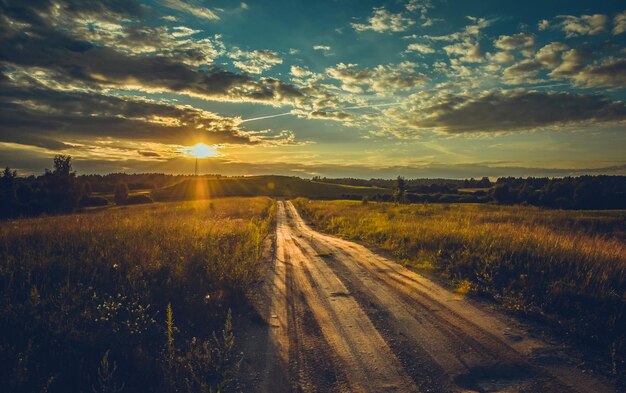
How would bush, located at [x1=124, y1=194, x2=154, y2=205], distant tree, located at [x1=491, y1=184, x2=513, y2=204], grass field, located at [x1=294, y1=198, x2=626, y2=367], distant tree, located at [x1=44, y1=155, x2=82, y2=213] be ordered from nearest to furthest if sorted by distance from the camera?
grass field, located at [x1=294, y1=198, x2=626, y2=367] < distant tree, located at [x1=44, y1=155, x2=82, y2=213] < distant tree, located at [x1=491, y1=184, x2=513, y2=204] < bush, located at [x1=124, y1=194, x2=154, y2=205]

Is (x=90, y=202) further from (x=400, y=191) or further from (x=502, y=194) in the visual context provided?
(x=502, y=194)

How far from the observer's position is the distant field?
322 feet

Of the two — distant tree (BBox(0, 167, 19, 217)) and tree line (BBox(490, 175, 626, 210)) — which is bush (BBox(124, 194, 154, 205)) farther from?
tree line (BBox(490, 175, 626, 210))

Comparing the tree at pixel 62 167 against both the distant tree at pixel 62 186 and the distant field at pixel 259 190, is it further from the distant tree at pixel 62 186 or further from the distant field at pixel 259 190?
the distant field at pixel 259 190

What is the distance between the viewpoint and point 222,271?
8.81 metres

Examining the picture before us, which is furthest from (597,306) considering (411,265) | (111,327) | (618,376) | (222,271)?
(111,327)

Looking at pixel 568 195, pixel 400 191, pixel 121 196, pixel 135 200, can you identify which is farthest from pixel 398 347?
pixel 121 196

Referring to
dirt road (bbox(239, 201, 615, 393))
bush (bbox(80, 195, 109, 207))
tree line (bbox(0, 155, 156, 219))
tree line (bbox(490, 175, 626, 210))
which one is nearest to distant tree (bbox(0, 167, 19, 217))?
tree line (bbox(0, 155, 156, 219))

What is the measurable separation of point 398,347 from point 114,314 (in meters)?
4.66

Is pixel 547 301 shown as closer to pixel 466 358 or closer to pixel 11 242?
pixel 466 358

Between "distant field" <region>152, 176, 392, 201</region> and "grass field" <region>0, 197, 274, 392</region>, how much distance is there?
85.6 meters

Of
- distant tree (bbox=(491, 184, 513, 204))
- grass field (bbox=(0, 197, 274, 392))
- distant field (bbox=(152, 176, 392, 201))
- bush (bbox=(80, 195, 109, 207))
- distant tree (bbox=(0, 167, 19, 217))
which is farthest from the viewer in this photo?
distant field (bbox=(152, 176, 392, 201))

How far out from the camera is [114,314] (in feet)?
18.6

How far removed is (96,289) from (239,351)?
349 cm
